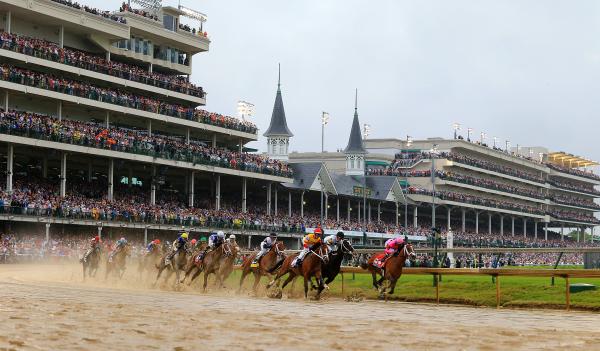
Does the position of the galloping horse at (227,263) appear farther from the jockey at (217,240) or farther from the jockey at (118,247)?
the jockey at (118,247)

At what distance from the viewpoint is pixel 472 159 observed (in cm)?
12112

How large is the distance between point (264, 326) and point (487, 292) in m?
11.8

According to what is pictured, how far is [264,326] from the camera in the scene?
1580 centimetres

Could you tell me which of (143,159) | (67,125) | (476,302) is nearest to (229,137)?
(143,159)

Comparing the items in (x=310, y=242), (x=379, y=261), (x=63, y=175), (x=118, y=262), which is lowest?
(x=118, y=262)

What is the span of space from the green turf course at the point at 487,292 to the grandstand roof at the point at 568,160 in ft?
436

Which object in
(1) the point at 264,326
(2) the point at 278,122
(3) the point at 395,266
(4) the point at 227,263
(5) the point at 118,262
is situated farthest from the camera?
(2) the point at 278,122

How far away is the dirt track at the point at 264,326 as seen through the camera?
13078 millimetres

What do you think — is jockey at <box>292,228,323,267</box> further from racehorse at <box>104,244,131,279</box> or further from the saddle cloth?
racehorse at <box>104,244,131,279</box>

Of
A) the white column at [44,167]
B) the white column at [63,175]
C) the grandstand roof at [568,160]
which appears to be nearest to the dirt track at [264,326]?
the white column at [63,175]

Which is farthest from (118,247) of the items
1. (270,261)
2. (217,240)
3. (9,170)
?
(9,170)

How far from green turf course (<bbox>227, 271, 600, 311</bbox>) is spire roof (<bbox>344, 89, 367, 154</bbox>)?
72.2 meters

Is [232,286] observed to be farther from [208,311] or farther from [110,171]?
[110,171]

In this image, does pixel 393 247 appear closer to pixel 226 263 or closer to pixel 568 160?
pixel 226 263
